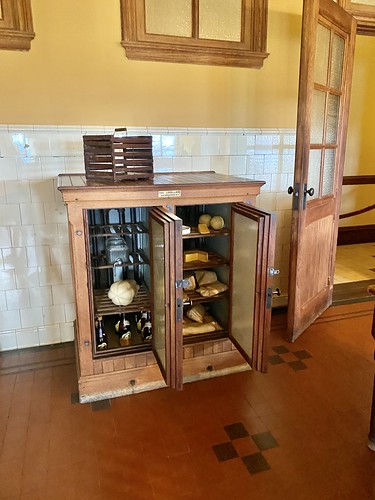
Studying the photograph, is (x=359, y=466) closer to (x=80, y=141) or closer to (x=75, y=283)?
(x=75, y=283)

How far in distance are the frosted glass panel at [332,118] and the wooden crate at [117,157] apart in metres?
1.41

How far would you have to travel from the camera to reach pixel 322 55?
8.07 ft

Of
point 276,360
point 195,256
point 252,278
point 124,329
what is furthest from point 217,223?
point 276,360

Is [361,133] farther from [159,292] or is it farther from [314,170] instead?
[159,292]

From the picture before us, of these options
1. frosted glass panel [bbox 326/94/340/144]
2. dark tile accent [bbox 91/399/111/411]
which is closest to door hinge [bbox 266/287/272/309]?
dark tile accent [bbox 91/399/111/411]

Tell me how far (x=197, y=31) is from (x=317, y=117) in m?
0.97

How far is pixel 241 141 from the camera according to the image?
2.78 m

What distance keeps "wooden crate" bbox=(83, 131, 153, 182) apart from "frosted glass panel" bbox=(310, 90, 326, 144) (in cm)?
115

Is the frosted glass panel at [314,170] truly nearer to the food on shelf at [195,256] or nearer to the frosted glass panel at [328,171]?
the frosted glass panel at [328,171]

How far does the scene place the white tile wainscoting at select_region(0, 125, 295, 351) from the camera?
234 centimetres

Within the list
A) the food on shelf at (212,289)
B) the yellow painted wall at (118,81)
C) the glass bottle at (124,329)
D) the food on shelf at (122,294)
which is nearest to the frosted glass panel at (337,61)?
the yellow painted wall at (118,81)

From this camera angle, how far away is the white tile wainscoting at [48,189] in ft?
7.66

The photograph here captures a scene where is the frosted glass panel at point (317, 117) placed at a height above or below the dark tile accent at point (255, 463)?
above

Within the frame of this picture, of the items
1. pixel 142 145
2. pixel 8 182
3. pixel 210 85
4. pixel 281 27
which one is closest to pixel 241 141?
pixel 210 85
